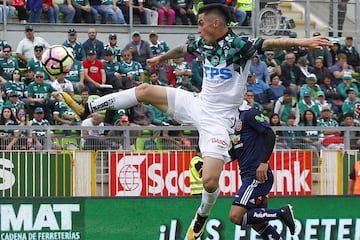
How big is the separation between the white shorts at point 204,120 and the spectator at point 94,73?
9.32 m

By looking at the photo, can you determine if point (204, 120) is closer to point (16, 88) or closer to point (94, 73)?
point (16, 88)

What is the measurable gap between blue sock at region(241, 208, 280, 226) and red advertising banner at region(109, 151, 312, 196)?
5.25 m

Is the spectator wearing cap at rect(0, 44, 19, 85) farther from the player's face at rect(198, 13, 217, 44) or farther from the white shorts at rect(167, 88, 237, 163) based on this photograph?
the player's face at rect(198, 13, 217, 44)

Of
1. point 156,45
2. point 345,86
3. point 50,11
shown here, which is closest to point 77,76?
point 156,45

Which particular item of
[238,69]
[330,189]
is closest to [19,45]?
[330,189]

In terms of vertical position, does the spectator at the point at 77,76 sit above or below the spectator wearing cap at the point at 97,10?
below

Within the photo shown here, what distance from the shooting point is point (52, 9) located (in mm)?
25203

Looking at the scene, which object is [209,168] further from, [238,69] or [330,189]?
[330,189]

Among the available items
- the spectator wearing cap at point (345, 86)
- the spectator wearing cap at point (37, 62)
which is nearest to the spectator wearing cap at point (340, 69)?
the spectator wearing cap at point (345, 86)

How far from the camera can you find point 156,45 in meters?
25.0

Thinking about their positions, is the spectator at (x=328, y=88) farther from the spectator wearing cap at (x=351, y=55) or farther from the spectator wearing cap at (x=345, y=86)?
the spectator wearing cap at (x=351, y=55)

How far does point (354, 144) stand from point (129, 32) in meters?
7.89

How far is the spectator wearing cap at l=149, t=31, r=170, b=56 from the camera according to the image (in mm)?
24859

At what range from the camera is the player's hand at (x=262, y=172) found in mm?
13727
